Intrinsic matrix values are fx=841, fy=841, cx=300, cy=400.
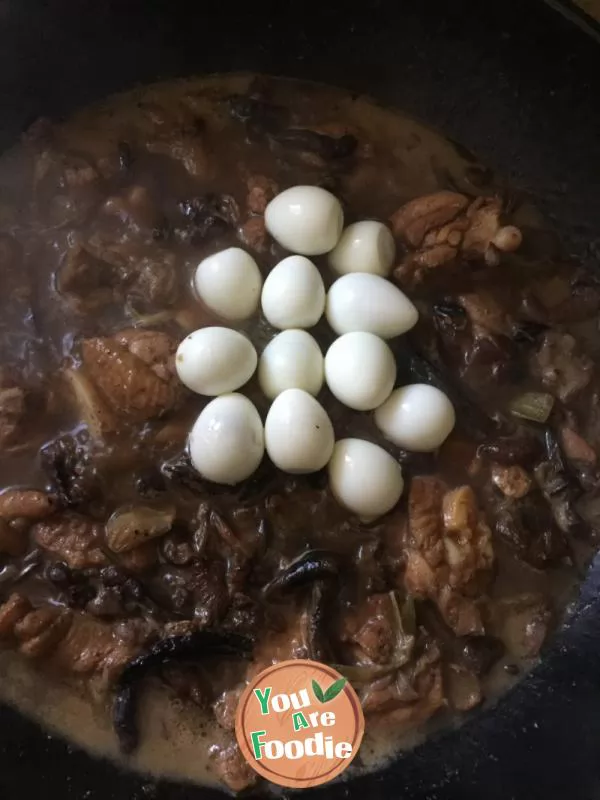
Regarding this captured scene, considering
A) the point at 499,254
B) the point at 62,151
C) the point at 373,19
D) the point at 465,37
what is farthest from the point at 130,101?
the point at 499,254

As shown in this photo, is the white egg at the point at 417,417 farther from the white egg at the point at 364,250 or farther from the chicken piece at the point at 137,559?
the chicken piece at the point at 137,559

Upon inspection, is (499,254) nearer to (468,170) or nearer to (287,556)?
(468,170)

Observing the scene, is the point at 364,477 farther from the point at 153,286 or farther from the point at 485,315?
the point at 153,286

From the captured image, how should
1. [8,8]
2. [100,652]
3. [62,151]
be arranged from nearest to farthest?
[100,652] → [8,8] → [62,151]

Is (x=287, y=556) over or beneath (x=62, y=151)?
beneath

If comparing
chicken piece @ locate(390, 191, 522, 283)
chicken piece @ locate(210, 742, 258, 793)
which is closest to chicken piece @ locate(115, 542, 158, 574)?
chicken piece @ locate(210, 742, 258, 793)

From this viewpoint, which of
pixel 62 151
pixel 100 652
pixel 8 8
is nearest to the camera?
pixel 100 652

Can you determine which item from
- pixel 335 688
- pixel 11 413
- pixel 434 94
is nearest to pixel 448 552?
pixel 335 688

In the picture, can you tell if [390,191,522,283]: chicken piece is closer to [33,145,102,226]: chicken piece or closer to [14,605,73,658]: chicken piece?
[33,145,102,226]: chicken piece
